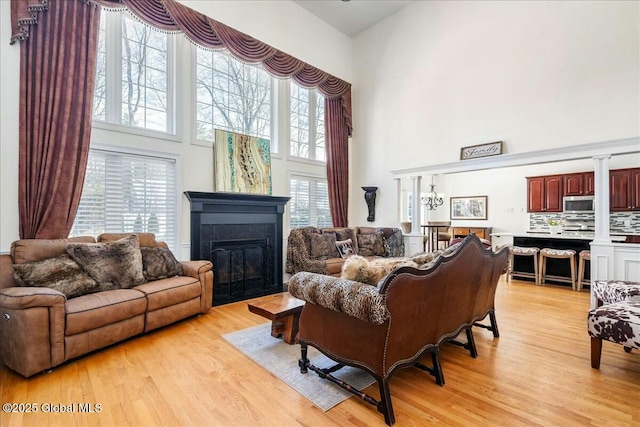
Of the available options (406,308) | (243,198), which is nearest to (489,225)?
(243,198)

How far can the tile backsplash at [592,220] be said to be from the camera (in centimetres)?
664

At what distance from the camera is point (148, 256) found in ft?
11.8

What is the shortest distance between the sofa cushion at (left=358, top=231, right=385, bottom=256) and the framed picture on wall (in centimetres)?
501

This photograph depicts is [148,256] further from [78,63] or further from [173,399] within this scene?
[78,63]

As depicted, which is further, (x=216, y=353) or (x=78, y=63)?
(x=78, y=63)

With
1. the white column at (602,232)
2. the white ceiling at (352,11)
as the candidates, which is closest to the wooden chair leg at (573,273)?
the white column at (602,232)

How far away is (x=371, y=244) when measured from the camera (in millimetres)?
5914

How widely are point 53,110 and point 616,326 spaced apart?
218 inches

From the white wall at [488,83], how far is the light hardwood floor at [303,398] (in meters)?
3.17

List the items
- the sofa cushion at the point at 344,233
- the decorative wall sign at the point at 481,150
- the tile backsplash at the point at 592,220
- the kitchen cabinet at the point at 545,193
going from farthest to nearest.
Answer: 1. the kitchen cabinet at the point at 545,193
2. the tile backsplash at the point at 592,220
3. the sofa cushion at the point at 344,233
4. the decorative wall sign at the point at 481,150

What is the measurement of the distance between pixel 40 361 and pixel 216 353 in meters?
1.30

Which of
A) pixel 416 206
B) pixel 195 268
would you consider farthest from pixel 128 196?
pixel 416 206

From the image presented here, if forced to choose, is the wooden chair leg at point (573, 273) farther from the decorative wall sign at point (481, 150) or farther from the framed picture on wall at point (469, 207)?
the framed picture on wall at point (469, 207)

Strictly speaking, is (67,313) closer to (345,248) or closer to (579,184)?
(345,248)
